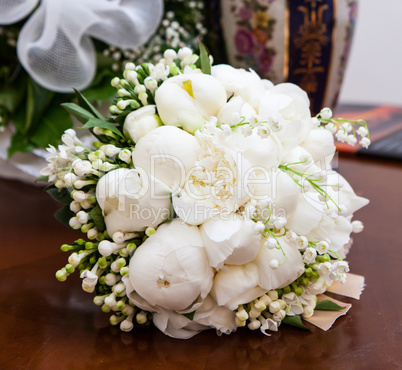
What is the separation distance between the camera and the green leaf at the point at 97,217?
0.44 meters

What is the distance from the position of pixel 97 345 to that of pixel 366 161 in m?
0.67

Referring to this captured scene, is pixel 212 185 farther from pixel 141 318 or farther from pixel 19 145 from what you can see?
pixel 19 145

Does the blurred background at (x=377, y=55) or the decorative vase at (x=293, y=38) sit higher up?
the decorative vase at (x=293, y=38)

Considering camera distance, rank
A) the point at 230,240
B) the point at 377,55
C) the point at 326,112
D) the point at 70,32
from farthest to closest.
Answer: the point at 377,55, the point at 70,32, the point at 326,112, the point at 230,240

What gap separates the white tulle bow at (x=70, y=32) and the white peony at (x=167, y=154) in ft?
1.11

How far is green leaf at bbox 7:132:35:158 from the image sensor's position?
0.75 meters

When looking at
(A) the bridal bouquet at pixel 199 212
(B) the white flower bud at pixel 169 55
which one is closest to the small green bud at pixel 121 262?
(A) the bridal bouquet at pixel 199 212

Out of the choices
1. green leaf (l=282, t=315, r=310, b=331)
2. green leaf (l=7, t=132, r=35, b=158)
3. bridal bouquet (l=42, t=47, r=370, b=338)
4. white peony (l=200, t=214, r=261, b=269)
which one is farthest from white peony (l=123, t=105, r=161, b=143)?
green leaf (l=7, t=132, r=35, b=158)

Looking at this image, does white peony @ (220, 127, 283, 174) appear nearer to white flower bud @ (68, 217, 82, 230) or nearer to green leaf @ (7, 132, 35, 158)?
white flower bud @ (68, 217, 82, 230)

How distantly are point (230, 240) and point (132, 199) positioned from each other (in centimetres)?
9

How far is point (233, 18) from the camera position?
0.79 meters

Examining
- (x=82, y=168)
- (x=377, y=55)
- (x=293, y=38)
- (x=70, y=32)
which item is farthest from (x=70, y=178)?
(x=377, y=55)

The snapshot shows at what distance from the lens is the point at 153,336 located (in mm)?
439

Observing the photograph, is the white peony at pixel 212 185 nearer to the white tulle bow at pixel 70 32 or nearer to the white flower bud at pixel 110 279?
the white flower bud at pixel 110 279
